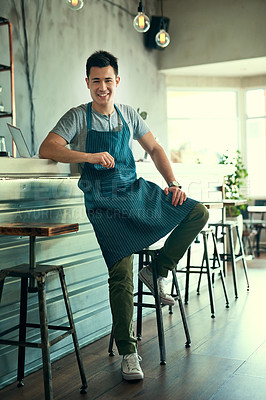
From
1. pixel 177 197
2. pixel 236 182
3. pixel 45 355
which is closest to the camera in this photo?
pixel 45 355

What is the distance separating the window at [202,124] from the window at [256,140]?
24cm

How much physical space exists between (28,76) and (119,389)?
3.65 meters

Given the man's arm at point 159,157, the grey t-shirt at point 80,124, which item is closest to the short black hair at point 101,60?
the grey t-shirt at point 80,124

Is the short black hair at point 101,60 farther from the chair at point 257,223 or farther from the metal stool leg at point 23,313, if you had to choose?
the chair at point 257,223

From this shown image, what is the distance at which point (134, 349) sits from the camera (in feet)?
8.44

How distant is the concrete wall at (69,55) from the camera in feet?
16.5

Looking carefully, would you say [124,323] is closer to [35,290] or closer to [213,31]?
[35,290]

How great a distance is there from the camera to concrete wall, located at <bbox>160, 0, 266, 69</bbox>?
704cm

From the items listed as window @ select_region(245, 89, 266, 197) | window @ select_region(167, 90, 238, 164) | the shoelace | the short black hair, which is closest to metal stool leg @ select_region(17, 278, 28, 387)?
the shoelace

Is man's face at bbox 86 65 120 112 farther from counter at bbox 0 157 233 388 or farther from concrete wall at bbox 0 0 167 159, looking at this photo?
concrete wall at bbox 0 0 167 159

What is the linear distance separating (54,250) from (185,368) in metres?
1.02

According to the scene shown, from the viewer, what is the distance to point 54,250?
9.77ft

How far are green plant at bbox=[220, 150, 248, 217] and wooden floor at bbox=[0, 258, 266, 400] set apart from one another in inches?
140

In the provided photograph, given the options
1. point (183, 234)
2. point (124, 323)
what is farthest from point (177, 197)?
point (124, 323)
